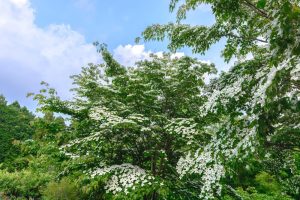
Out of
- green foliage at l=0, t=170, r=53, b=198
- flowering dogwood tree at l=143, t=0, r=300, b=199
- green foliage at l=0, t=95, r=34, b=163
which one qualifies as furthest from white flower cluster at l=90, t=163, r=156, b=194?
green foliage at l=0, t=95, r=34, b=163

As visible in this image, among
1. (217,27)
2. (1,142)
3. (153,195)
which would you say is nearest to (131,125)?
(153,195)

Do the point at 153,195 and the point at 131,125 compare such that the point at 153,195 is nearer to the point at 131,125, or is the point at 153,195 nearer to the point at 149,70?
the point at 131,125

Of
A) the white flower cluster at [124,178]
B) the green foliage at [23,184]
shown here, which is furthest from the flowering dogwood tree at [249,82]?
the green foliage at [23,184]

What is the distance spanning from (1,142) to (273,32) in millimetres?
35690

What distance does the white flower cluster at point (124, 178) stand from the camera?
578 cm

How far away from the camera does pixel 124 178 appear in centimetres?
596

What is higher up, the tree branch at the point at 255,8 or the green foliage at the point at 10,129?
the green foliage at the point at 10,129

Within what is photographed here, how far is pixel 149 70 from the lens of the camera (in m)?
6.85

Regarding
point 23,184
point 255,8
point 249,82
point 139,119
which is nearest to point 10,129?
point 23,184

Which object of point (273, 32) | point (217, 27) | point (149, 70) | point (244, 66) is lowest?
point (273, 32)

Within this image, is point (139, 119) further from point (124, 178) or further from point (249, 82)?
point (249, 82)

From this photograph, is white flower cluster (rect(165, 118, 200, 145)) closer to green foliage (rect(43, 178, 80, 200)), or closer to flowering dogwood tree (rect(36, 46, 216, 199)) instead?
flowering dogwood tree (rect(36, 46, 216, 199))

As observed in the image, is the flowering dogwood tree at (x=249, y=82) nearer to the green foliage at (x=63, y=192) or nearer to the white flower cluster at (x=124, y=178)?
the white flower cluster at (x=124, y=178)

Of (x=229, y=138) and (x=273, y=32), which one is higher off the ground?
(x=273, y=32)
